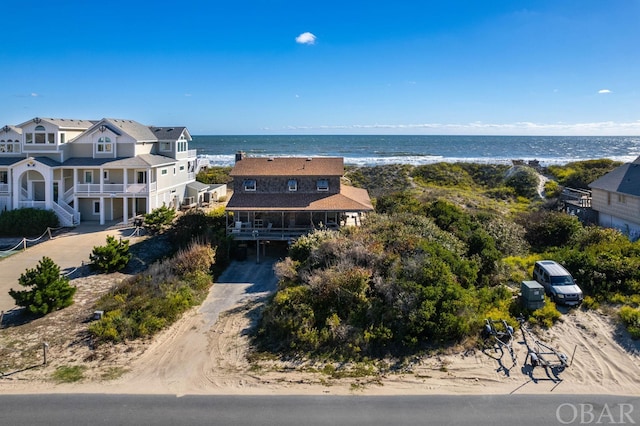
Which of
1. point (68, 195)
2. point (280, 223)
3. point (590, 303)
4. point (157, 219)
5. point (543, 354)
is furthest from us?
point (68, 195)

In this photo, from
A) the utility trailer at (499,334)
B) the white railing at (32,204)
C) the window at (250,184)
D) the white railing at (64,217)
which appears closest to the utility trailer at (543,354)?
the utility trailer at (499,334)

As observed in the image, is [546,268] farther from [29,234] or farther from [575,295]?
[29,234]

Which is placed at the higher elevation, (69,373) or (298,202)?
(298,202)

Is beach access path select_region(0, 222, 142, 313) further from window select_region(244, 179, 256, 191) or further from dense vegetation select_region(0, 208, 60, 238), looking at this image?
window select_region(244, 179, 256, 191)

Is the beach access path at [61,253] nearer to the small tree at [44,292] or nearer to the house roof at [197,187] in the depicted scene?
the small tree at [44,292]

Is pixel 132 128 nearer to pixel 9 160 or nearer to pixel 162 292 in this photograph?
pixel 9 160

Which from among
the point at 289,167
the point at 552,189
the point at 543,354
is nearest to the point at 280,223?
the point at 289,167
